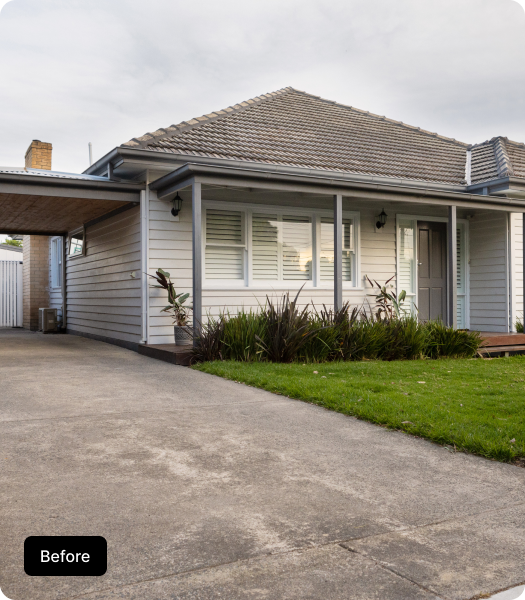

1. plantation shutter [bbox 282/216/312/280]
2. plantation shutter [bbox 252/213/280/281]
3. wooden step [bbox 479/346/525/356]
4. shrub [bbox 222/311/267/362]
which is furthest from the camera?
plantation shutter [bbox 282/216/312/280]

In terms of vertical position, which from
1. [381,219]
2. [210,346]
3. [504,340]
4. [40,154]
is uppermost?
[40,154]

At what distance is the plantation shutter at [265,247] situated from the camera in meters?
11.0

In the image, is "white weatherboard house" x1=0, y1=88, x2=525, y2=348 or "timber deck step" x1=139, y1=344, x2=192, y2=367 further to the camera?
"white weatherboard house" x1=0, y1=88, x2=525, y2=348

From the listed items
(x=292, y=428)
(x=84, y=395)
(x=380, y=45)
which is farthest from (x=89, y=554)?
(x=380, y=45)

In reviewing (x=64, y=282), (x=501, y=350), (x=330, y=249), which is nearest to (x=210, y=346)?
(x=330, y=249)

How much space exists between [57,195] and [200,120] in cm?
351

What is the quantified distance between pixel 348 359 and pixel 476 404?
3539 mm

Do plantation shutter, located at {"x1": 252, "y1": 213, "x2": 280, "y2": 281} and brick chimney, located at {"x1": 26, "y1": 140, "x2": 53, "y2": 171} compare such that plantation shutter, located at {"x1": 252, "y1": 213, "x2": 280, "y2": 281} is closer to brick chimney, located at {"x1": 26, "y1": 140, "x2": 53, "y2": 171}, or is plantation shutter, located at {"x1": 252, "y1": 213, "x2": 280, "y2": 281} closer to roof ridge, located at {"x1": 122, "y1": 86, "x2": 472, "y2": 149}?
roof ridge, located at {"x1": 122, "y1": 86, "x2": 472, "y2": 149}

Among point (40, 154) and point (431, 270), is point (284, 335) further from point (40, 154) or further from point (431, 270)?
point (40, 154)

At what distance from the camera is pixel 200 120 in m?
11.7

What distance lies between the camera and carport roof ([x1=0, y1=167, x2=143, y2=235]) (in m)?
9.27

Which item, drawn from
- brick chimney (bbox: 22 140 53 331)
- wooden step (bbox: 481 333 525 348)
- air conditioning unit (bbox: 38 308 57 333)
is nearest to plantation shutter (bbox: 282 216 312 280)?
wooden step (bbox: 481 333 525 348)

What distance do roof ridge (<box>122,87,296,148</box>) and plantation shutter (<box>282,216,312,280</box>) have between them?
8.41 feet

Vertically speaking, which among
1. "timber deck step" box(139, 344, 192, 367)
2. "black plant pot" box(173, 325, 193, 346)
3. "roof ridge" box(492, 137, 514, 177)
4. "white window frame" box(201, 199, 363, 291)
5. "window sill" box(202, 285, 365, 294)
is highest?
"roof ridge" box(492, 137, 514, 177)
